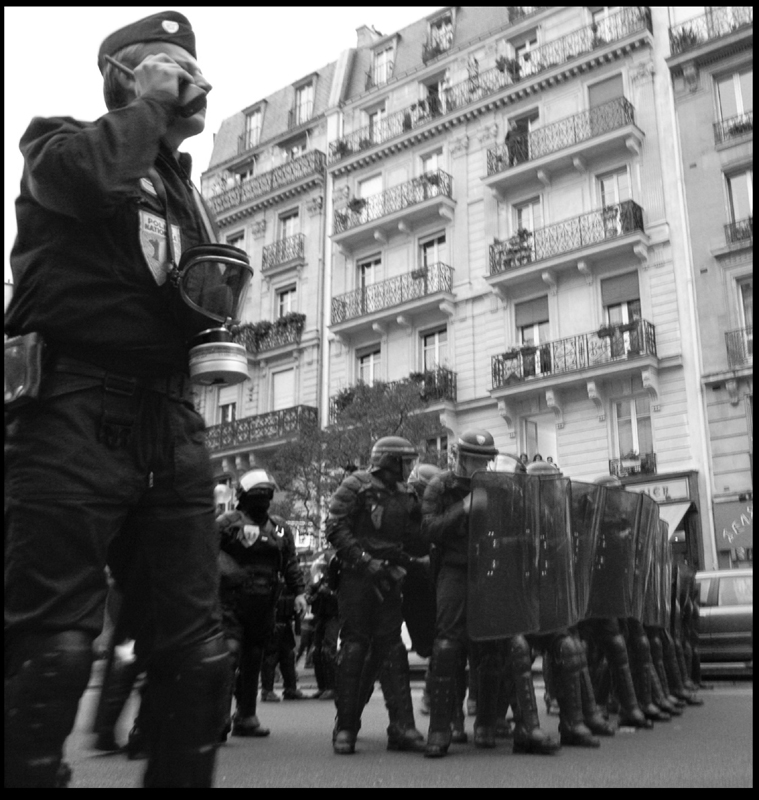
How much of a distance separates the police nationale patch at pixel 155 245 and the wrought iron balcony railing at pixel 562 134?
22153 mm

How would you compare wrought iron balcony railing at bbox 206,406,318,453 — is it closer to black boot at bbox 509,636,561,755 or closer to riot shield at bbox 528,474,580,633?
riot shield at bbox 528,474,580,633

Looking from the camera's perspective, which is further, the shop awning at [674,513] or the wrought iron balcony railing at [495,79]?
the wrought iron balcony railing at [495,79]

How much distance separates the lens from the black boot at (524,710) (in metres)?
5.32

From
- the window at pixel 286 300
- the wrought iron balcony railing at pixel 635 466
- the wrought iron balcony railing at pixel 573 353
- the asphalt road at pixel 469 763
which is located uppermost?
the window at pixel 286 300

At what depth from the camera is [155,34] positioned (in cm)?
240

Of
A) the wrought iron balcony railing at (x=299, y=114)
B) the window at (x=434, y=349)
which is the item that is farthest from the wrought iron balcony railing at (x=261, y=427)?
the wrought iron balcony railing at (x=299, y=114)

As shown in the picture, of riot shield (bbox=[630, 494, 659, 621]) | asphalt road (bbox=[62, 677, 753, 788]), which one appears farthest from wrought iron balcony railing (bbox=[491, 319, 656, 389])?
asphalt road (bbox=[62, 677, 753, 788])

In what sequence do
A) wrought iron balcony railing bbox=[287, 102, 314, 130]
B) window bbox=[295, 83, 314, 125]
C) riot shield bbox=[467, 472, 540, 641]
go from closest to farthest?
riot shield bbox=[467, 472, 540, 641], wrought iron balcony railing bbox=[287, 102, 314, 130], window bbox=[295, 83, 314, 125]

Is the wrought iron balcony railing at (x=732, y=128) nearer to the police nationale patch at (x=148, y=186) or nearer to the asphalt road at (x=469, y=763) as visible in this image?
the asphalt road at (x=469, y=763)

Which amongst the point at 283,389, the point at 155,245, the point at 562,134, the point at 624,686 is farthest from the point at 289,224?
the point at 155,245

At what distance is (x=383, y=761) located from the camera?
206 inches

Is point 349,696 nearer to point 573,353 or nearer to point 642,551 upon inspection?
point 642,551

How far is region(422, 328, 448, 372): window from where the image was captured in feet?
83.7

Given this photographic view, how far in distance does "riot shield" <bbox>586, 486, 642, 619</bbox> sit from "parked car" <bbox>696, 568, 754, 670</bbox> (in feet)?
17.8
